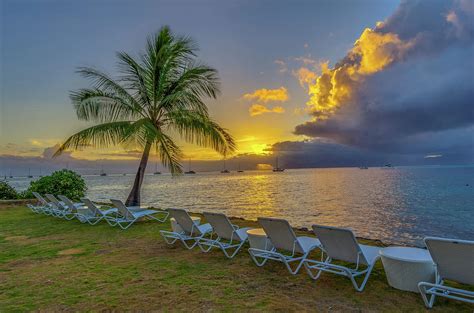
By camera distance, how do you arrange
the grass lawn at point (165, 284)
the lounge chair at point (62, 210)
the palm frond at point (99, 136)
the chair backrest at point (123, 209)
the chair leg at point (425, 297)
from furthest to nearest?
the palm frond at point (99, 136) → the lounge chair at point (62, 210) → the chair backrest at point (123, 209) → the grass lawn at point (165, 284) → the chair leg at point (425, 297)

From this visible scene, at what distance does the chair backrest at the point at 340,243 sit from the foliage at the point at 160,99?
273 inches

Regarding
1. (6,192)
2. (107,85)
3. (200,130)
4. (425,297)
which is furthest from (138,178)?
(425,297)

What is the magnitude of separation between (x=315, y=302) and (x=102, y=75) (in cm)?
1005

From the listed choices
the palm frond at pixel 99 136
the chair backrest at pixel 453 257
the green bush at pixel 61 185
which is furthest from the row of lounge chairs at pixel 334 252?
the green bush at pixel 61 185

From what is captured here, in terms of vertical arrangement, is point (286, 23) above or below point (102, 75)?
above

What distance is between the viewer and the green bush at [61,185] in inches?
535

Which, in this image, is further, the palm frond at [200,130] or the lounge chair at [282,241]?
the palm frond at [200,130]

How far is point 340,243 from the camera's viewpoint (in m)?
3.56

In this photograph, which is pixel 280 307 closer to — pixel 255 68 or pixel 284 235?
pixel 284 235

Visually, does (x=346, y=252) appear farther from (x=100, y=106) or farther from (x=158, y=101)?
(x=100, y=106)

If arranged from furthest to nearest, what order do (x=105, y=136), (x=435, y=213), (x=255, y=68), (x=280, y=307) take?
(x=435, y=213), (x=255, y=68), (x=105, y=136), (x=280, y=307)

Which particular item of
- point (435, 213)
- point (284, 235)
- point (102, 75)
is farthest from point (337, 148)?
point (284, 235)

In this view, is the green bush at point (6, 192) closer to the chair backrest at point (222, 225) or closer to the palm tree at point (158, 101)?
the palm tree at point (158, 101)

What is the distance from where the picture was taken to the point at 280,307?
3.12m
